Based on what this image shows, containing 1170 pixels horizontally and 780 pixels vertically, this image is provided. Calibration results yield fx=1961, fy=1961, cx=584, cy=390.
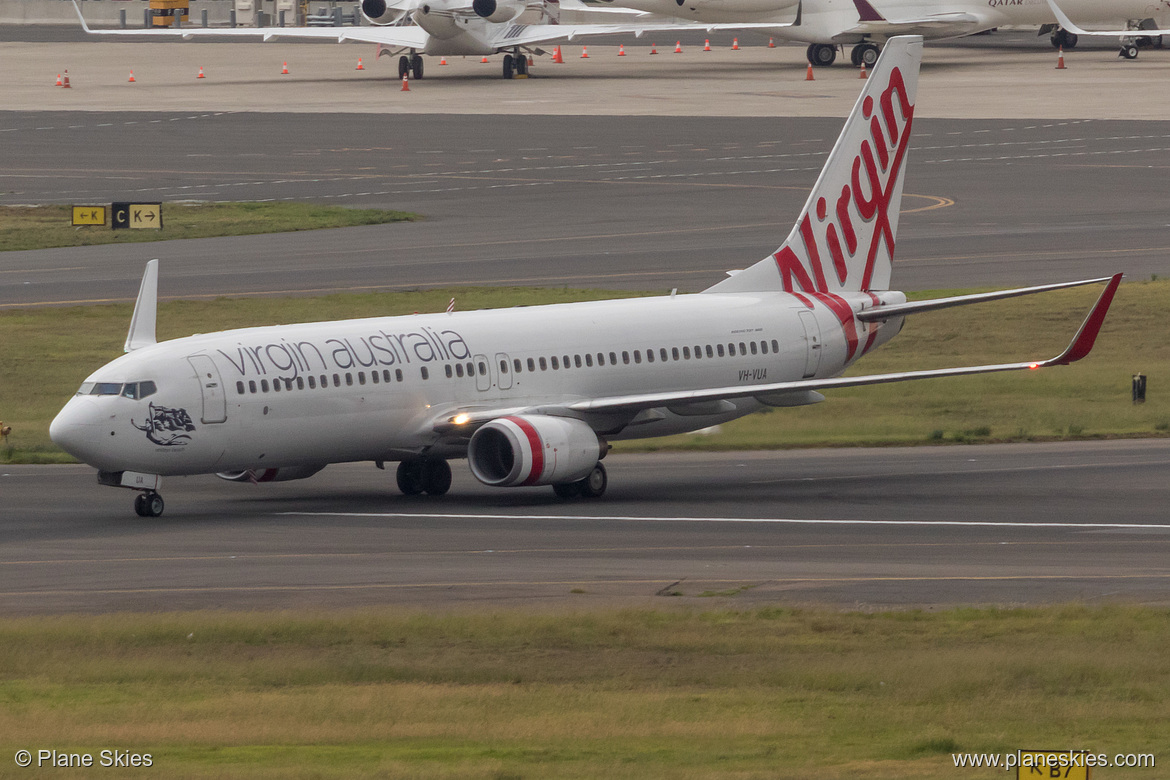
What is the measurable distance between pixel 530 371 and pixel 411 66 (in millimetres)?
92380

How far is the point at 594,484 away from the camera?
1548 inches

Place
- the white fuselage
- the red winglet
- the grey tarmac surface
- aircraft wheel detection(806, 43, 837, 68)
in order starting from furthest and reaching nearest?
aircraft wheel detection(806, 43, 837, 68)
the red winglet
the white fuselage
the grey tarmac surface

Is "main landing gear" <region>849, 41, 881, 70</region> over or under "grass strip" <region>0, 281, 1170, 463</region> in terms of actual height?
over

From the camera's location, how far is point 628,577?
101 feet

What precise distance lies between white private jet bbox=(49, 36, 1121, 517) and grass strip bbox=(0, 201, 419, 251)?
35976mm

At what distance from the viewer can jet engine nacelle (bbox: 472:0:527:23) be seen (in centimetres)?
12050

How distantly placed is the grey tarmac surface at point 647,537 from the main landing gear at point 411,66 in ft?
282

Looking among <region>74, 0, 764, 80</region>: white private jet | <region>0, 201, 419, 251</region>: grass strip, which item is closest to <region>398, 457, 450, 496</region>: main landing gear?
<region>0, 201, 419, 251</region>: grass strip

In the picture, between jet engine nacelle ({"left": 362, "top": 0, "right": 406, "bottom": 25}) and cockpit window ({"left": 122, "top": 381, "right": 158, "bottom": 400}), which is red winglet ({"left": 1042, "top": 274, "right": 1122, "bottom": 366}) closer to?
cockpit window ({"left": 122, "top": 381, "right": 158, "bottom": 400})

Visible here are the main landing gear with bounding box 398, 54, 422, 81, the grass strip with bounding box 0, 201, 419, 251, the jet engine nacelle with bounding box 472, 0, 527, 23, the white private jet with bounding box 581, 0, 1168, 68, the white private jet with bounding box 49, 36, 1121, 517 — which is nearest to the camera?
the white private jet with bounding box 49, 36, 1121, 517

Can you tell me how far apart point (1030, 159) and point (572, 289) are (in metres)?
34.8

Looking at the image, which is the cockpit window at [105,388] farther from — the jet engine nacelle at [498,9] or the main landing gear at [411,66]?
the main landing gear at [411,66]

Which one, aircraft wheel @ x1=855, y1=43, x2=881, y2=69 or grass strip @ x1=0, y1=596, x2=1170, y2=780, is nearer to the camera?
grass strip @ x1=0, y1=596, x2=1170, y2=780

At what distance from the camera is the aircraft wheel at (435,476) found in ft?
131
